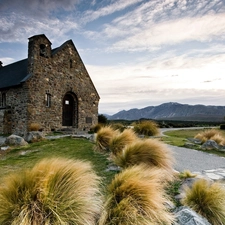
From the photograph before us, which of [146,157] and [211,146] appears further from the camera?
[211,146]

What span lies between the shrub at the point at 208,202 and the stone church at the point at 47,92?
12.6 meters

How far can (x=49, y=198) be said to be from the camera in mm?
2621

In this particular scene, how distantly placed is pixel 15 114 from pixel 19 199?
13585 millimetres

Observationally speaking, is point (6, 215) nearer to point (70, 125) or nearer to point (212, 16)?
point (212, 16)

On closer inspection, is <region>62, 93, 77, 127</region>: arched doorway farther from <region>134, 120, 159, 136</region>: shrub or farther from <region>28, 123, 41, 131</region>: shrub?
<region>134, 120, 159, 136</region>: shrub

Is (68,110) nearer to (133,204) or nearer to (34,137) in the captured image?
(34,137)

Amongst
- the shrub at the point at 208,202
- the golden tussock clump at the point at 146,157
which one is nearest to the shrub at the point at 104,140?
the golden tussock clump at the point at 146,157

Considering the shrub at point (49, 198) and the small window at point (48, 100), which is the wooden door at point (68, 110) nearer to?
the small window at point (48, 100)

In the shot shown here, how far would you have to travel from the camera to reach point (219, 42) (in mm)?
10469

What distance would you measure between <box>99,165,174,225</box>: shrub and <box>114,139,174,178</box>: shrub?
5.18 ft

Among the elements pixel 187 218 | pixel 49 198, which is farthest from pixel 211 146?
pixel 49 198

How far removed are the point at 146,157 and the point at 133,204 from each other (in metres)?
2.10

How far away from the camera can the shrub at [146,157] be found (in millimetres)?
4785

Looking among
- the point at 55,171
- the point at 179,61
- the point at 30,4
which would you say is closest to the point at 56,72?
the point at 30,4
